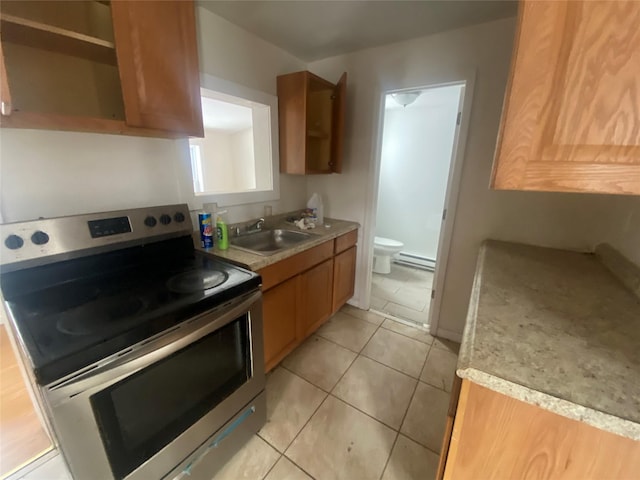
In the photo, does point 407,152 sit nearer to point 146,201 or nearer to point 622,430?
point 146,201

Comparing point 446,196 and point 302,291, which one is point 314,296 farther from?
point 446,196

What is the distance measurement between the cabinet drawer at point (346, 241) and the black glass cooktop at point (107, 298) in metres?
1.06

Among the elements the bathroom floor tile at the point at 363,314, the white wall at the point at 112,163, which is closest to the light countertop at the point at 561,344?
the bathroom floor tile at the point at 363,314

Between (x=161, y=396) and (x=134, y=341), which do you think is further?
(x=161, y=396)

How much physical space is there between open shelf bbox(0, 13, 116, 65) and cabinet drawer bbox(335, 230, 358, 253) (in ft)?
5.48

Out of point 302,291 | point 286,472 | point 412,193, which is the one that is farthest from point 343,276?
point 412,193

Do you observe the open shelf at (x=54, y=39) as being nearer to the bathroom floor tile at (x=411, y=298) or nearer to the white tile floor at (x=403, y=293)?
the white tile floor at (x=403, y=293)

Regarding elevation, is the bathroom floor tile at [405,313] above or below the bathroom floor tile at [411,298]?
below

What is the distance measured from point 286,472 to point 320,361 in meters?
0.74

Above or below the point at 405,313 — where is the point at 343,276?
above

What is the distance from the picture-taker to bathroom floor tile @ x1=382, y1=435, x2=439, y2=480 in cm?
123

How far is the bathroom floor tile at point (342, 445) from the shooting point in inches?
49.4

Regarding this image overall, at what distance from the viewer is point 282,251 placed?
1553 millimetres

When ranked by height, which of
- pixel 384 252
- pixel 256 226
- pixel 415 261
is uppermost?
pixel 256 226
